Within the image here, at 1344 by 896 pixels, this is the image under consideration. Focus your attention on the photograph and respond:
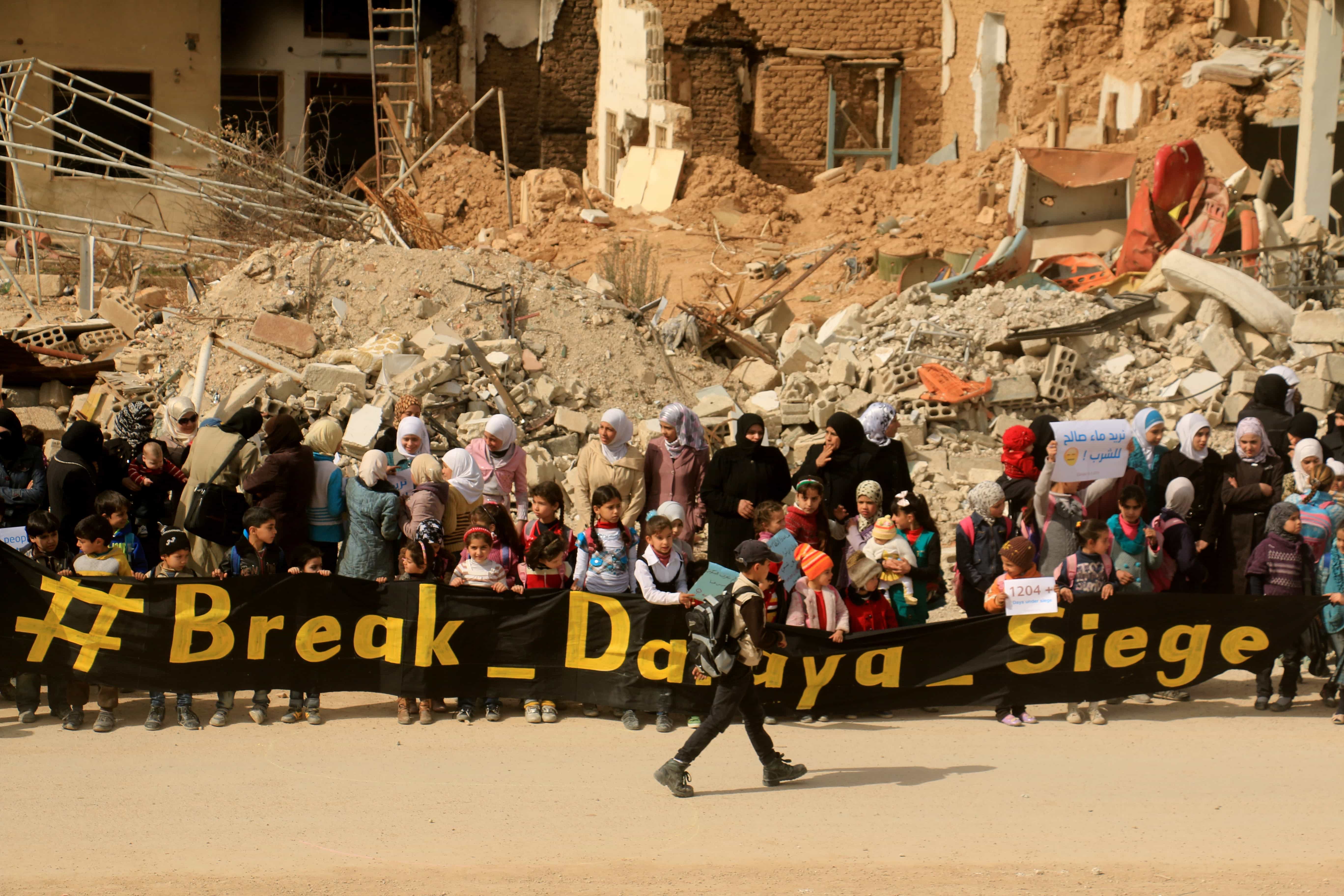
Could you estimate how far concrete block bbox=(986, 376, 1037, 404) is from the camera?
47.0ft

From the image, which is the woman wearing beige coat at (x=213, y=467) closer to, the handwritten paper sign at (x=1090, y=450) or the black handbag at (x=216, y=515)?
the black handbag at (x=216, y=515)

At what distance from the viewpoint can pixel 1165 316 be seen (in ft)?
50.2

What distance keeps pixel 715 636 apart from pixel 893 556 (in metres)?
1.81

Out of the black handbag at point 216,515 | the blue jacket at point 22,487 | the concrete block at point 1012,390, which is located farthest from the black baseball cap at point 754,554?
the concrete block at point 1012,390

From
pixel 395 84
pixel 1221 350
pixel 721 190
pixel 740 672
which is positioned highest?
pixel 395 84

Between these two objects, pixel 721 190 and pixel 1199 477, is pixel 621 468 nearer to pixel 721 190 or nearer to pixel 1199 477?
pixel 1199 477

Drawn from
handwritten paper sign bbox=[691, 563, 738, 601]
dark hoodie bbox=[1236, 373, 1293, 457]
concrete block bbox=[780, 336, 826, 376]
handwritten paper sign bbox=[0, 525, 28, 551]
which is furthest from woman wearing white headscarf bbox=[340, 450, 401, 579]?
concrete block bbox=[780, 336, 826, 376]

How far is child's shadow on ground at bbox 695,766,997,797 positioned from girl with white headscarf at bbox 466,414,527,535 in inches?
104

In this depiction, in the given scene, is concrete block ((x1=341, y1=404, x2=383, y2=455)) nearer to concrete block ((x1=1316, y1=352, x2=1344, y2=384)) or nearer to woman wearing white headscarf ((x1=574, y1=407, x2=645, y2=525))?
woman wearing white headscarf ((x1=574, y1=407, x2=645, y2=525))

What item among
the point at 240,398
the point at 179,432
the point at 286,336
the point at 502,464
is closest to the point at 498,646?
the point at 502,464

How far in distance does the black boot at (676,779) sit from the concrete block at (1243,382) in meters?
9.40

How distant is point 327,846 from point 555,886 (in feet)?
3.43

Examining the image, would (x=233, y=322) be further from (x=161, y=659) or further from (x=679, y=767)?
(x=679, y=767)

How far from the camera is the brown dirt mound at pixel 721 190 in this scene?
74.6 feet
